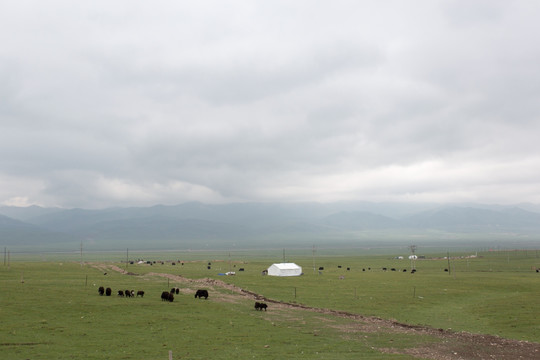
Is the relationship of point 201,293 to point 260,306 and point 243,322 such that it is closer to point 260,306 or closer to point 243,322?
point 260,306

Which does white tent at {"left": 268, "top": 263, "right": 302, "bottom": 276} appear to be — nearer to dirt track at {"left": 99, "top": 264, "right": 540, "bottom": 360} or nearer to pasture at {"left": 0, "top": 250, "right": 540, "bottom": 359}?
pasture at {"left": 0, "top": 250, "right": 540, "bottom": 359}

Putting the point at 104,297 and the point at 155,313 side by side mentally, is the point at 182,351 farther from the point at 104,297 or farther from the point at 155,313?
the point at 104,297

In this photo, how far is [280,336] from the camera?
95.9 feet

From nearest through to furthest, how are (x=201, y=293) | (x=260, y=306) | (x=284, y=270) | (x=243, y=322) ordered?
(x=243, y=322), (x=260, y=306), (x=201, y=293), (x=284, y=270)

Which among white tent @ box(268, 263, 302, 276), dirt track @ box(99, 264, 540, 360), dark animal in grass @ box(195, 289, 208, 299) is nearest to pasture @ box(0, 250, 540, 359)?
dirt track @ box(99, 264, 540, 360)

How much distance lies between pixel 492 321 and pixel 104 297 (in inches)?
1569

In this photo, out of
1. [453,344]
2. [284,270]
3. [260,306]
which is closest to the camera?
[453,344]

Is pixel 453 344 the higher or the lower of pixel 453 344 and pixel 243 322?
the lower

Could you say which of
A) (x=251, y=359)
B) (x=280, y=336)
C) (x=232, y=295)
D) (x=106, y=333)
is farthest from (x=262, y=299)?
(x=251, y=359)

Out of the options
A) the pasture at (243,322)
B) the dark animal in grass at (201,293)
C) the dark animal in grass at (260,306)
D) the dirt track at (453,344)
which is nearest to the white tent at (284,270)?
the pasture at (243,322)

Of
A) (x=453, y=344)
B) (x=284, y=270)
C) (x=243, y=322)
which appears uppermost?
(x=243, y=322)

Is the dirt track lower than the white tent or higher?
Result: higher

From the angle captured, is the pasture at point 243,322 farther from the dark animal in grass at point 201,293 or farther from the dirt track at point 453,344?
the dark animal in grass at point 201,293

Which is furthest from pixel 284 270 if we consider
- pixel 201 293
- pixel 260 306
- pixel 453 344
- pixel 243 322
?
pixel 453 344
